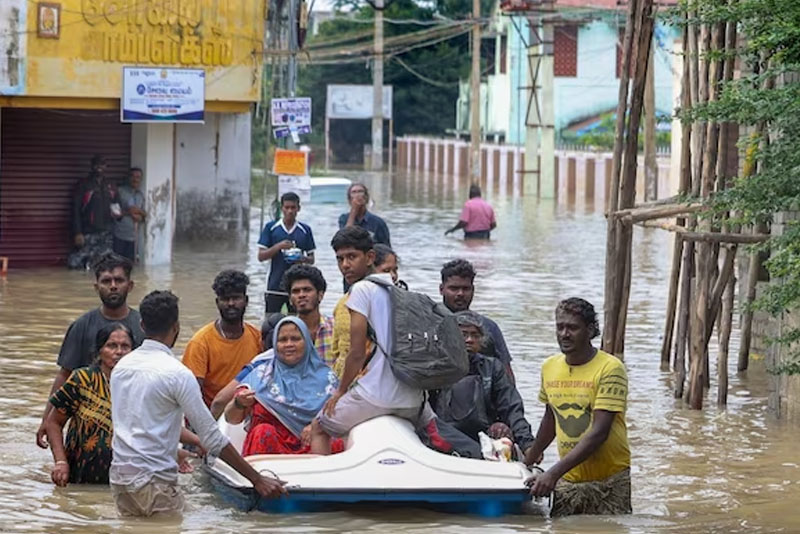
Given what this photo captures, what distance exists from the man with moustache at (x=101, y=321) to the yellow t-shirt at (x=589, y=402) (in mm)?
2479

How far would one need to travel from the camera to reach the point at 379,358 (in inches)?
366

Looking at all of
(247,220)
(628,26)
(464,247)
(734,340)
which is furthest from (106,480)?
(464,247)

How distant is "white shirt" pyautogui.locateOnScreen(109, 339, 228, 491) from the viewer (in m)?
8.20

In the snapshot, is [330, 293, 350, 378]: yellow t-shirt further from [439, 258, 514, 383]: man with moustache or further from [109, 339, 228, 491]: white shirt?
[109, 339, 228, 491]: white shirt

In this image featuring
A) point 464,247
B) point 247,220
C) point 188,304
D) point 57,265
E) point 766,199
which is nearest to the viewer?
point 766,199

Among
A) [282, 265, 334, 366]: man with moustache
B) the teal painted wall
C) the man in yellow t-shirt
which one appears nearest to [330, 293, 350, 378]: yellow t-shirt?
[282, 265, 334, 366]: man with moustache

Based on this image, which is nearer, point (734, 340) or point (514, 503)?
point (514, 503)

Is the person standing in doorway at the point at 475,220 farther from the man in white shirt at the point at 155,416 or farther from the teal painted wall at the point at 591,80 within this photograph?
the teal painted wall at the point at 591,80

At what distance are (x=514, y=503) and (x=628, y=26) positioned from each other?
708cm

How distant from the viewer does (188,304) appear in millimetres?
20703

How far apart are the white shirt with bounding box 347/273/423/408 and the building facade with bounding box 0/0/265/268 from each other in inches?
583

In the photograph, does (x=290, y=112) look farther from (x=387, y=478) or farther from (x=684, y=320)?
(x=387, y=478)

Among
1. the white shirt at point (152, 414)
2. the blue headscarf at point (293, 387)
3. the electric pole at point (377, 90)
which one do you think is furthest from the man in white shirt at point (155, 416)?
the electric pole at point (377, 90)

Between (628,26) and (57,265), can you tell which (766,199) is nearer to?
(628,26)
